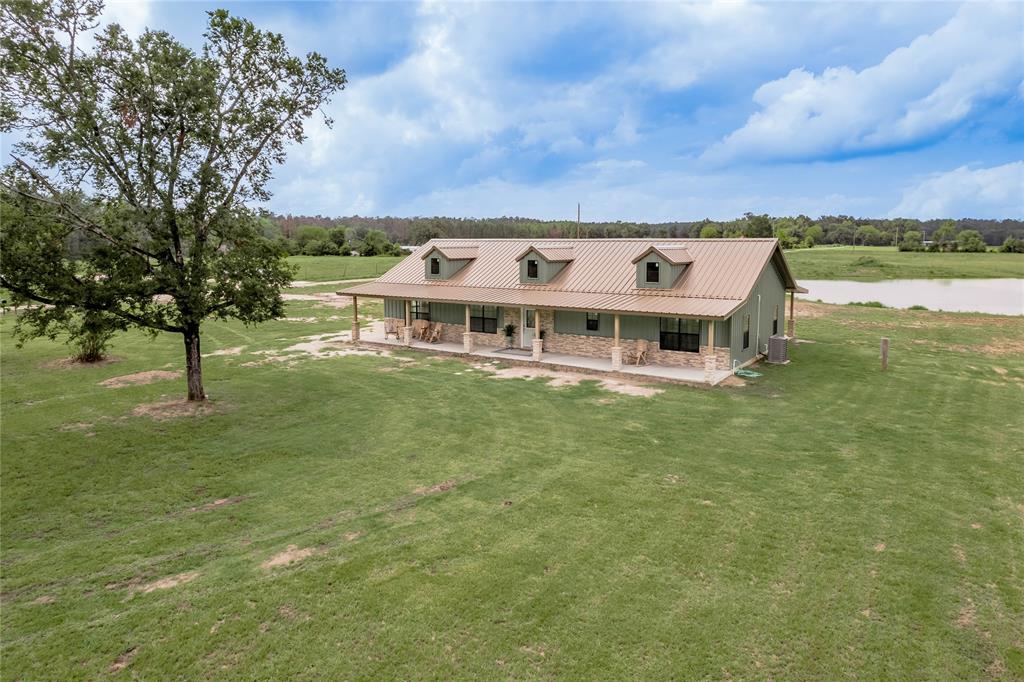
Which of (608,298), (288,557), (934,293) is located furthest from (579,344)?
(934,293)

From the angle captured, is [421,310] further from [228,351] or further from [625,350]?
[625,350]

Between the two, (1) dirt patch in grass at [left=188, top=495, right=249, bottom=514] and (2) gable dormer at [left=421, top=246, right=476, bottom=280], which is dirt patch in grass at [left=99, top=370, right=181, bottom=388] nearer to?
(1) dirt patch in grass at [left=188, top=495, right=249, bottom=514]

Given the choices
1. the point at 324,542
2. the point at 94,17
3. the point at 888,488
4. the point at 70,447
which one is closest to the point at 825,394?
the point at 888,488

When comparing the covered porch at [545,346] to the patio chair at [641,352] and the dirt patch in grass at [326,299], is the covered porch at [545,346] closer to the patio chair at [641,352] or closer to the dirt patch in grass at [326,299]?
the patio chair at [641,352]

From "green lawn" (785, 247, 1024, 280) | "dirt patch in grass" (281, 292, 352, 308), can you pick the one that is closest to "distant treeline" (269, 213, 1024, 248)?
"green lawn" (785, 247, 1024, 280)

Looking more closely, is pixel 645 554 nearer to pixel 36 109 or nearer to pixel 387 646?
pixel 387 646

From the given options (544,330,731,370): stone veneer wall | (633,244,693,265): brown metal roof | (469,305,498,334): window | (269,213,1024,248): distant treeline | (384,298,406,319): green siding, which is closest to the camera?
(544,330,731,370): stone veneer wall
